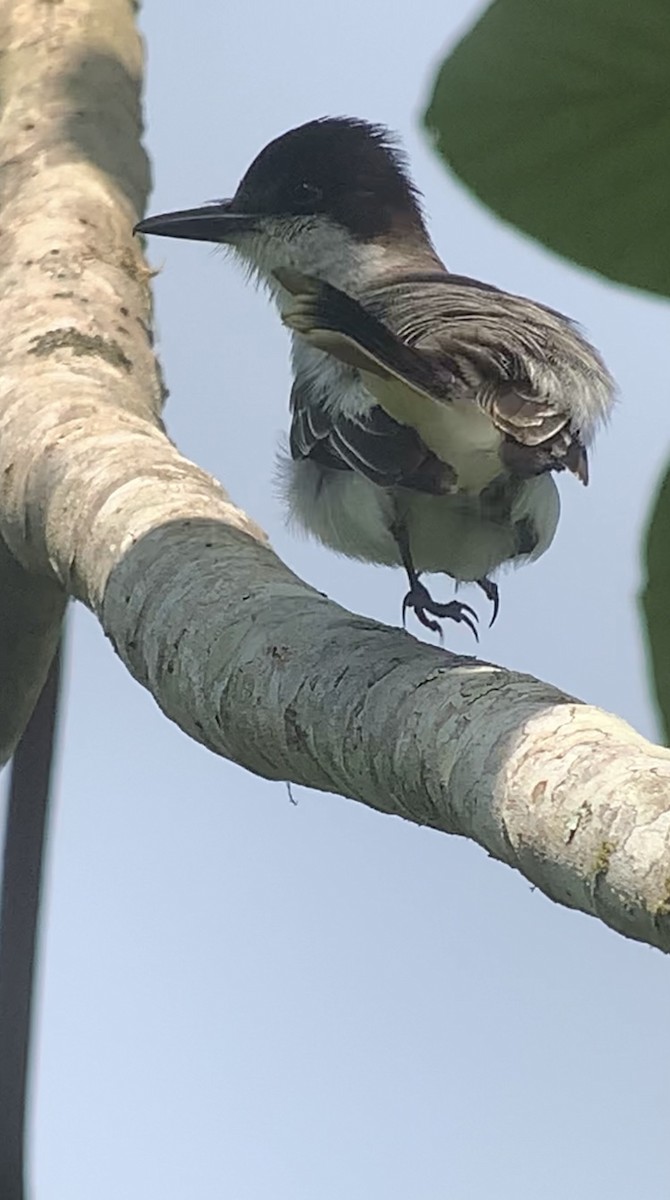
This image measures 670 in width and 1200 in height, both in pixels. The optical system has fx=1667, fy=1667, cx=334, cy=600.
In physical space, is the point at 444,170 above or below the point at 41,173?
below

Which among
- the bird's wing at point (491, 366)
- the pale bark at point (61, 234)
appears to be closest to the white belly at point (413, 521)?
the bird's wing at point (491, 366)

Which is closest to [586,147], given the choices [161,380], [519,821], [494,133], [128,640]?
[494,133]

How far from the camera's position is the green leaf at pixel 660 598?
0.98 meters

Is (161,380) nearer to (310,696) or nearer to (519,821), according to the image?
(310,696)

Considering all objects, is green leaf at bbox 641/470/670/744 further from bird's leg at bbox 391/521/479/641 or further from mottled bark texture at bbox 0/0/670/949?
bird's leg at bbox 391/521/479/641

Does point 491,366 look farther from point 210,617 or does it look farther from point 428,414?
point 210,617

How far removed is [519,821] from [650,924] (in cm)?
18

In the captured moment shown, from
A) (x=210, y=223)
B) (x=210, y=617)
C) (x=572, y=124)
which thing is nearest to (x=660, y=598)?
(x=572, y=124)

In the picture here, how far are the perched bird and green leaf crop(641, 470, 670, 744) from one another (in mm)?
1055

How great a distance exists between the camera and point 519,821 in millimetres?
964

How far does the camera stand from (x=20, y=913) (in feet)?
5.67

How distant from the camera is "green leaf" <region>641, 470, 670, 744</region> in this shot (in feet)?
3.20

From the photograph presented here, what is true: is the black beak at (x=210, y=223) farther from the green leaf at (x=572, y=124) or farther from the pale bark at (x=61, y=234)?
the green leaf at (x=572, y=124)

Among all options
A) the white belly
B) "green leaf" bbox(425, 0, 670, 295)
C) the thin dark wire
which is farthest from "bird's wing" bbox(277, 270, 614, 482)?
"green leaf" bbox(425, 0, 670, 295)
